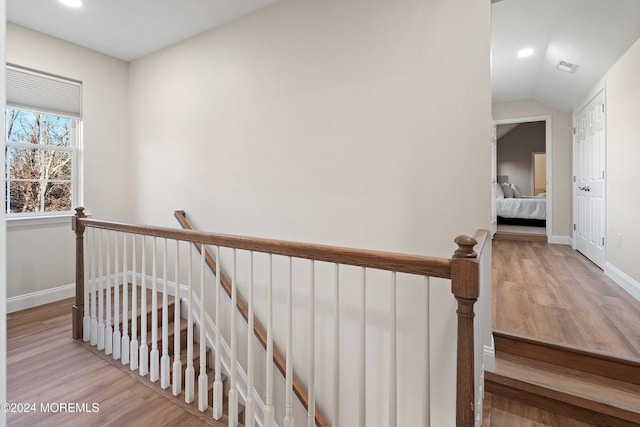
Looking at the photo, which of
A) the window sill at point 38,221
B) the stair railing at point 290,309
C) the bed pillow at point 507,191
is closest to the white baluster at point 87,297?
the stair railing at point 290,309

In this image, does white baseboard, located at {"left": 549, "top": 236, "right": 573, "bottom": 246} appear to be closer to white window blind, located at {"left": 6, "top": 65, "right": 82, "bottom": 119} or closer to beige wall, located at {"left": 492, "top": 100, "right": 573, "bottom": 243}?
beige wall, located at {"left": 492, "top": 100, "right": 573, "bottom": 243}

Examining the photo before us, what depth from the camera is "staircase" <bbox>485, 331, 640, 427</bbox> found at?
4.86ft

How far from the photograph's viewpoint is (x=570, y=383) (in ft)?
5.32

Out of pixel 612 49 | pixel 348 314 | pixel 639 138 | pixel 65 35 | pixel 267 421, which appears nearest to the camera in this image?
pixel 267 421

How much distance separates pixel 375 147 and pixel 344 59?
70 cm

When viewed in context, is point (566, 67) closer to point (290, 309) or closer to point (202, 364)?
point (290, 309)

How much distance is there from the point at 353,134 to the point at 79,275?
239cm

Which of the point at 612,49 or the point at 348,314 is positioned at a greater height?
the point at 612,49

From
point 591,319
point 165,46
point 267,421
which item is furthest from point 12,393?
point 591,319

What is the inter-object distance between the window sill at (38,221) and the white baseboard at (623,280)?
5.36 metres

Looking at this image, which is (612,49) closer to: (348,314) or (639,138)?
(639,138)

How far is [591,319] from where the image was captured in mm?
2125

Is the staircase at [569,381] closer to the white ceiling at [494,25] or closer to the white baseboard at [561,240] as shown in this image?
the white ceiling at [494,25]

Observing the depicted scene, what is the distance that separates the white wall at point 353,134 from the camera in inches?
72.0
